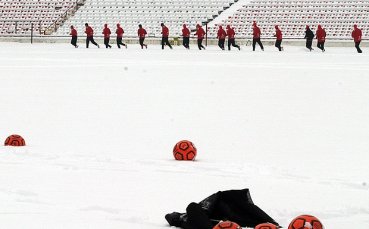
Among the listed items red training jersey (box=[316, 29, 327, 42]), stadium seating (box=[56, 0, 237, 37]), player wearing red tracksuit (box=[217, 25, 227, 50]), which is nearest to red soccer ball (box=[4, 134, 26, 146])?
red training jersey (box=[316, 29, 327, 42])

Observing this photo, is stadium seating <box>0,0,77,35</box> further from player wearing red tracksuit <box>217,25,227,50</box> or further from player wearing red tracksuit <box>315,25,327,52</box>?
player wearing red tracksuit <box>315,25,327,52</box>

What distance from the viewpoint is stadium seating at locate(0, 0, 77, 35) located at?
45.0m

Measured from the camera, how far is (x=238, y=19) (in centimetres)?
4131

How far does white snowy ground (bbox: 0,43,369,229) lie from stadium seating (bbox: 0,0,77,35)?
1186 inches

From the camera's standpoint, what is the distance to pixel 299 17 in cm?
4044

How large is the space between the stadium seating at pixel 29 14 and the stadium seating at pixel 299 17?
1022 centimetres

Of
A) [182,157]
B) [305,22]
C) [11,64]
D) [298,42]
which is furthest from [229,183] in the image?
[305,22]

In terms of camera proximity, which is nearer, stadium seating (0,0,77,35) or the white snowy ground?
the white snowy ground

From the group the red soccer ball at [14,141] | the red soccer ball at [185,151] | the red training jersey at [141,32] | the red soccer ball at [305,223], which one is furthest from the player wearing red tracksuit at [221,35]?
the red soccer ball at [305,223]

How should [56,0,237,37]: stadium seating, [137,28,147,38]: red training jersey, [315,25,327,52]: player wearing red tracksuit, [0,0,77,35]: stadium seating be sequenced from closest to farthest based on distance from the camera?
[315,25,327,52]: player wearing red tracksuit, [137,28,147,38]: red training jersey, [56,0,237,37]: stadium seating, [0,0,77,35]: stadium seating

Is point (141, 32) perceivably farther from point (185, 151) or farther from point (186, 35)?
point (185, 151)

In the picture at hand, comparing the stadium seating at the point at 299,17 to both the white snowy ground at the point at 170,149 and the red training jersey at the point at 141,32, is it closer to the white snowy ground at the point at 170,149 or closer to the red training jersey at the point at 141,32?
the red training jersey at the point at 141,32

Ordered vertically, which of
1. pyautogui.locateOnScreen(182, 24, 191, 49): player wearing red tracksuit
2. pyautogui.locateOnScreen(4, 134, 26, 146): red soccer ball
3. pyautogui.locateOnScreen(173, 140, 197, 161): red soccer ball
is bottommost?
pyautogui.locateOnScreen(182, 24, 191, 49): player wearing red tracksuit

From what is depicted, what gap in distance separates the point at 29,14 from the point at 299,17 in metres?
16.5
